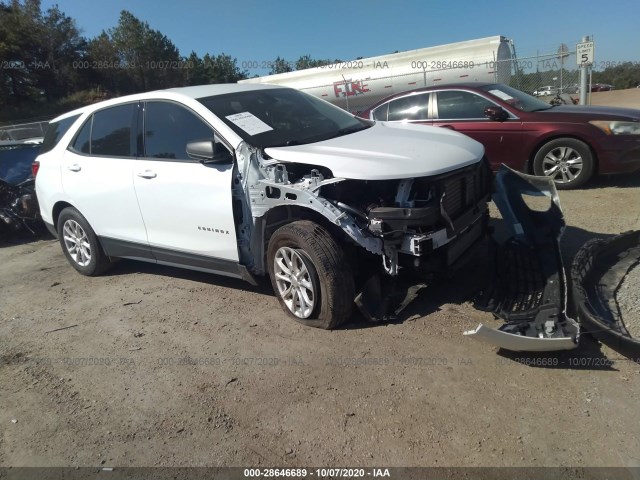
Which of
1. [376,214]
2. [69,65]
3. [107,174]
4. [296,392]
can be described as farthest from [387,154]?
[69,65]

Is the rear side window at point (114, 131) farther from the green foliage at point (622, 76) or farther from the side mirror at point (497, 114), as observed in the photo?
the green foliage at point (622, 76)

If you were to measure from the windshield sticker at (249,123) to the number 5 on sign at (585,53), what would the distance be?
11.4 meters

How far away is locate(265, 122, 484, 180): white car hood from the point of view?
3.37 metres

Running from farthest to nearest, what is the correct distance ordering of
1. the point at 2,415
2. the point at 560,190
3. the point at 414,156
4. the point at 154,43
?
the point at 154,43, the point at 560,190, the point at 414,156, the point at 2,415

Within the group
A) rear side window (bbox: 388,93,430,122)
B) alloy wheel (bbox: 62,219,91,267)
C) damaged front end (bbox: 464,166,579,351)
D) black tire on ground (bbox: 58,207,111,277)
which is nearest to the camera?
damaged front end (bbox: 464,166,579,351)

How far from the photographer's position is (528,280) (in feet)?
12.5

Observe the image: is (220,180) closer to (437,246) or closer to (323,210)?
(323,210)

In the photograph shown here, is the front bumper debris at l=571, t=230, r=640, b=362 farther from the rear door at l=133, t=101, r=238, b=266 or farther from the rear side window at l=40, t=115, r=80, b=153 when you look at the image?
the rear side window at l=40, t=115, r=80, b=153

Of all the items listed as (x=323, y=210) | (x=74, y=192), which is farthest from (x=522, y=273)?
(x=74, y=192)

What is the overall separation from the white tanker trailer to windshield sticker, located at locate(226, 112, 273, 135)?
13128 mm

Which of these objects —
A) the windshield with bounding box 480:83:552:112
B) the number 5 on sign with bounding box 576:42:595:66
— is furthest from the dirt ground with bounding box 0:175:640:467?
the number 5 on sign with bounding box 576:42:595:66

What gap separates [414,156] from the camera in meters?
3.51

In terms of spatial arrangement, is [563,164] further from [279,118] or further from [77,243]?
[77,243]

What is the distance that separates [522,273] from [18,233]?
27.0 ft
